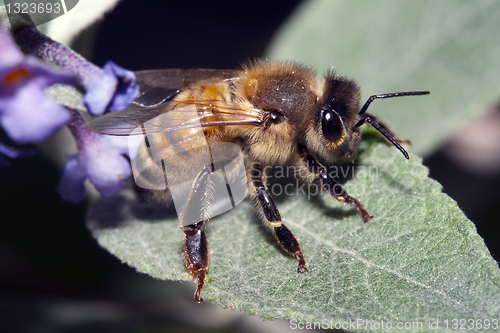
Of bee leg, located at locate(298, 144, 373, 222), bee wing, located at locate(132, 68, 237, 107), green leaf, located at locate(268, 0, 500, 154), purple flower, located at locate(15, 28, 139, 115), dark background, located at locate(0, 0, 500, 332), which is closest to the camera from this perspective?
purple flower, located at locate(15, 28, 139, 115)

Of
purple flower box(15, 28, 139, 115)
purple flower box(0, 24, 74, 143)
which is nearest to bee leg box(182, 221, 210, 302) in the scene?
purple flower box(15, 28, 139, 115)

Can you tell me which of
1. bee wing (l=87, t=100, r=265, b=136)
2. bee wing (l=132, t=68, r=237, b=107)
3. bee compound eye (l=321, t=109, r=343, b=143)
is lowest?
bee wing (l=132, t=68, r=237, b=107)

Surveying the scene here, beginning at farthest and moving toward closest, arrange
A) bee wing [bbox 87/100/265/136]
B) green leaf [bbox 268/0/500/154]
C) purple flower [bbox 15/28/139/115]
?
green leaf [bbox 268/0/500/154] → bee wing [bbox 87/100/265/136] → purple flower [bbox 15/28/139/115]

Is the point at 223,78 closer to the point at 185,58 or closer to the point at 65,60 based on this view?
the point at 65,60

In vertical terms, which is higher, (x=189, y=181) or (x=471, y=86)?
(x=471, y=86)

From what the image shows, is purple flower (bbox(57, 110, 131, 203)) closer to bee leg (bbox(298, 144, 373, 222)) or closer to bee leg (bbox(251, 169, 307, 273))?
bee leg (bbox(251, 169, 307, 273))

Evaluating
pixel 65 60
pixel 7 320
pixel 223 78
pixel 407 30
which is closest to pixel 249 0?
pixel 407 30
